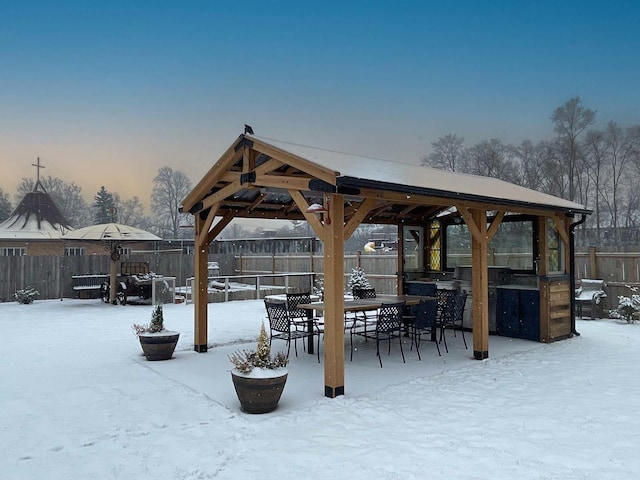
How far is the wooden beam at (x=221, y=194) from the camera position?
19.7ft

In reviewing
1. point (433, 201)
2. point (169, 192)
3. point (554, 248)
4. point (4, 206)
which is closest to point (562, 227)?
point (554, 248)

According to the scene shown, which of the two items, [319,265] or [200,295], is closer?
[200,295]

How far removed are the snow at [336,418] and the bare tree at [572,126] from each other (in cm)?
1483

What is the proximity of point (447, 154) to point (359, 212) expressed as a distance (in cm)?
1894

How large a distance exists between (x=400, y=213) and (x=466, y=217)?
2.94 meters

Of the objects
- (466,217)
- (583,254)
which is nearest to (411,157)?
(583,254)

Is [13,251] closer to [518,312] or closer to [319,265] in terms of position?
[319,265]

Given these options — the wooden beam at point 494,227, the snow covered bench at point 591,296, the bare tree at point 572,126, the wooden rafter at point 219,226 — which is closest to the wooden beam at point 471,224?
the wooden beam at point 494,227

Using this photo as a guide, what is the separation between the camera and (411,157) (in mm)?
27312

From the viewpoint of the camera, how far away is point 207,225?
690 centimetres

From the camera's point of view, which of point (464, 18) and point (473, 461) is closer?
point (473, 461)

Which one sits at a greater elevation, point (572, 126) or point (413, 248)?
point (572, 126)

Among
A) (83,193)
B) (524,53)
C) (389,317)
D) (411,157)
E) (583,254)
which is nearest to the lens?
(389,317)

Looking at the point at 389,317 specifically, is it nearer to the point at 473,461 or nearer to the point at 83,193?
the point at 473,461
